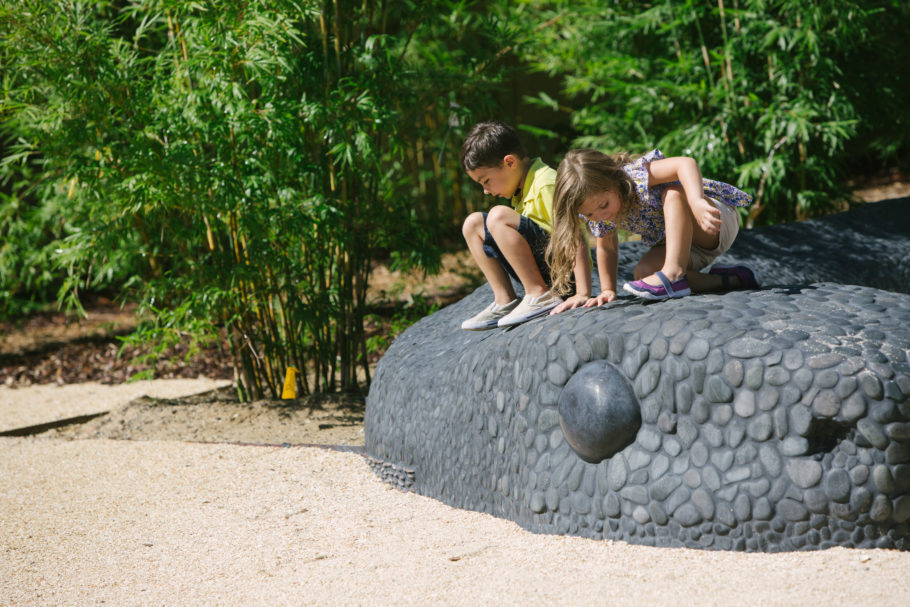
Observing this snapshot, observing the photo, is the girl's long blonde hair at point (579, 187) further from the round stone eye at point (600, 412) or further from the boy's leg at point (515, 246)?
the round stone eye at point (600, 412)

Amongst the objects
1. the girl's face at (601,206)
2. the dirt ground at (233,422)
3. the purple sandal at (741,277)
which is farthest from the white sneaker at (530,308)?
the dirt ground at (233,422)

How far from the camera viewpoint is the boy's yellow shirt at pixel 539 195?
2586 millimetres

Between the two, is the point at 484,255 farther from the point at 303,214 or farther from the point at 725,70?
the point at 725,70

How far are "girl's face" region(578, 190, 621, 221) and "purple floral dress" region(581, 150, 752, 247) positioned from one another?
2.4 inches

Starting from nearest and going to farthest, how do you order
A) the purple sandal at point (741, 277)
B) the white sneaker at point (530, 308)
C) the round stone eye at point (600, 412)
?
the round stone eye at point (600, 412)
the purple sandal at point (741, 277)
the white sneaker at point (530, 308)

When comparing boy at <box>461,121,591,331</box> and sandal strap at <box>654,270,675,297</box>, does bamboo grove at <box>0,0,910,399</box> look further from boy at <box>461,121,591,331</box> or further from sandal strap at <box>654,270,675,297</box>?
sandal strap at <box>654,270,675,297</box>

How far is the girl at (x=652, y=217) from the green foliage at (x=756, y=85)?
1931mm

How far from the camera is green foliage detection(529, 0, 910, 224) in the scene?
412cm

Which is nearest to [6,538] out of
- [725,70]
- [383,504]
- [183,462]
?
[183,462]

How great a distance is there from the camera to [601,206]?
2.24 m

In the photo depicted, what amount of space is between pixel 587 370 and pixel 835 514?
0.63 m

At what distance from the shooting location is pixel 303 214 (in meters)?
3.36

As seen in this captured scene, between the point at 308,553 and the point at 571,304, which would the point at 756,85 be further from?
the point at 308,553

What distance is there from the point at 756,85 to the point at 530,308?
8.34 feet
